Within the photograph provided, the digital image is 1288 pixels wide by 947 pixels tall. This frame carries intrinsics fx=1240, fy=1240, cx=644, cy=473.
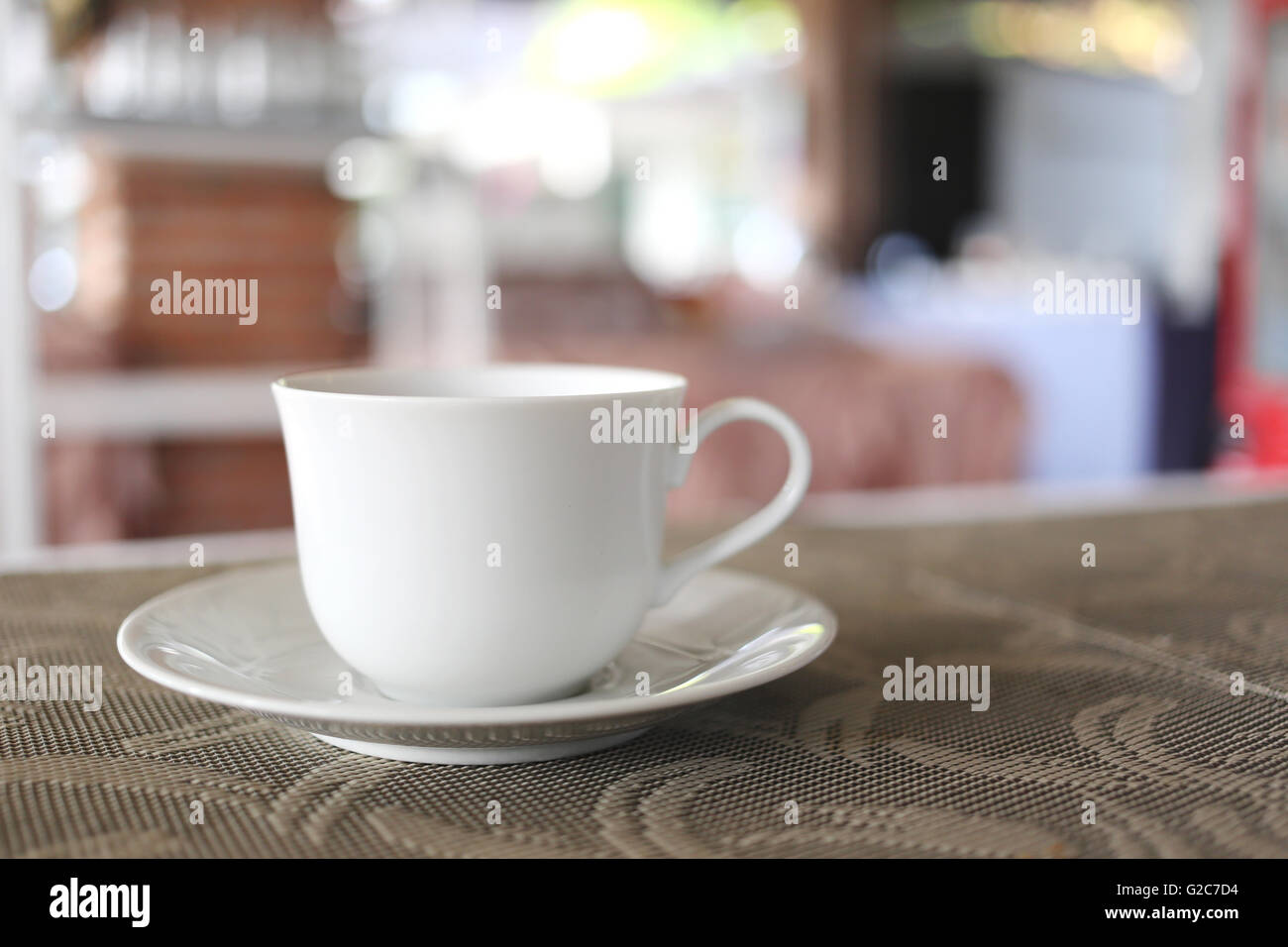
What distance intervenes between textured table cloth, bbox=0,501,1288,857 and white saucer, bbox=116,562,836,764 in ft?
0.03

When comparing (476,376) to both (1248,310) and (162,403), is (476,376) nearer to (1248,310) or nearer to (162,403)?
(162,403)

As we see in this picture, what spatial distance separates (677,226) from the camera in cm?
624

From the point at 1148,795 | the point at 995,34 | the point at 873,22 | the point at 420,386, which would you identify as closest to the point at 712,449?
the point at 420,386

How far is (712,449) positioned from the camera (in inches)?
71.4

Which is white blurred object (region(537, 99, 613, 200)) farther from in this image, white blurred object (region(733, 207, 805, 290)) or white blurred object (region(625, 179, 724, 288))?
white blurred object (region(733, 207, 805, 290))

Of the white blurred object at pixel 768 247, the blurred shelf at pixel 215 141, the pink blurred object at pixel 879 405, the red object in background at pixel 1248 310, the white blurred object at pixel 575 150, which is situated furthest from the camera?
the white blurred object at pixel 575 150

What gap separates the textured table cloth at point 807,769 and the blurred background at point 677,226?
52 centimetres

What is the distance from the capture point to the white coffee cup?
34cm

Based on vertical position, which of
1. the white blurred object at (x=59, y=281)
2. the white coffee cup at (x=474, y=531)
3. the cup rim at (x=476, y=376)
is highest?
the white blurred object at (x=59, y=281)

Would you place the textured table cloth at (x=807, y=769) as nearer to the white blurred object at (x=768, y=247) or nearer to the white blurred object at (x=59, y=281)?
the white blurred object at (x=59, y=281)

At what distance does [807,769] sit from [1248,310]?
3587 mm

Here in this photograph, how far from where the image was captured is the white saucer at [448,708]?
0.30m

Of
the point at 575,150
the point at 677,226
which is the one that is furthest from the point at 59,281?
the point at 677,226

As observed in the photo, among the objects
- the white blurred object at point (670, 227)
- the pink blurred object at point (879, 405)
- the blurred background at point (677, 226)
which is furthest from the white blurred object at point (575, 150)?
the pink blurred object at point (879, 405)
